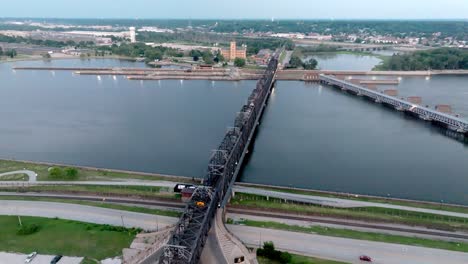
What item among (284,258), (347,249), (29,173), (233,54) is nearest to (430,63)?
(233,54)

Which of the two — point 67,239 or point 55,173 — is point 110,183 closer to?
point 55,173

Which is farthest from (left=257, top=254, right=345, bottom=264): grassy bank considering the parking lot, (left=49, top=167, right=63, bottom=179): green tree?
(left=49, top=167, right=63, bottom=179): green tree

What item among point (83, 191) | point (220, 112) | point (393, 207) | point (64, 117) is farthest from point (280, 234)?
point (64, 117)

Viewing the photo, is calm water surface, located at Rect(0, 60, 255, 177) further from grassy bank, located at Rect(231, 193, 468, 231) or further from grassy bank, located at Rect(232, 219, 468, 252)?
grassy bank, located at Rect(232, 219, 468, 252)

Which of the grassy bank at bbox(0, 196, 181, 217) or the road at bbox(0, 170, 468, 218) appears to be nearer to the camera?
the grassy bank at bbox(0, 196, 181, 217)

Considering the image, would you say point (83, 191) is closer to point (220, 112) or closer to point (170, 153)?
point (170, 153)

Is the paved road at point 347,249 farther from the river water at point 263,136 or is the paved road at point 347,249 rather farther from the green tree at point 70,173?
the green tree at point 70,173

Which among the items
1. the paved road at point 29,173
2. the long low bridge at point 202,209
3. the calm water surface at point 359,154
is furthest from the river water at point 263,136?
the long low bridge at point 202,209
